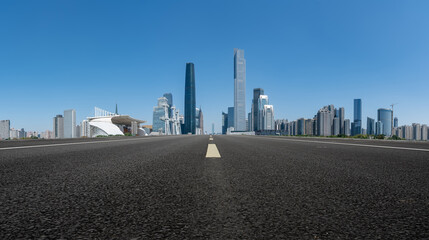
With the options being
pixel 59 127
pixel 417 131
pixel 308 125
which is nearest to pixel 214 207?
pixel 308 125

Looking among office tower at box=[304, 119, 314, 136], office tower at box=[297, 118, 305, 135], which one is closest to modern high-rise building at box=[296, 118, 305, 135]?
office tower at box=[297, 118, 305, 135]

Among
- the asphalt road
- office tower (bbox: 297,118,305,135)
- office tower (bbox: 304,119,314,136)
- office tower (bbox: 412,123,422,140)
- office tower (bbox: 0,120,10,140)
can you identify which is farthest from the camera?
office tower (bbox: 0,120,10,140)

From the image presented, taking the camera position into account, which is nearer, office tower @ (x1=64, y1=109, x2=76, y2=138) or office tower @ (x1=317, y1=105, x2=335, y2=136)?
office tower @ (x1=317, y1=105, x2=335, y2=136)

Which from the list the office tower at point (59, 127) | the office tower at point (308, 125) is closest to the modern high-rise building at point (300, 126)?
the office tower at point (308, 125)

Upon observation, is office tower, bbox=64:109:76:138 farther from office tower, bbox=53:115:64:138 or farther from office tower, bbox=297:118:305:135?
office tower, bbox=297:118:305:135

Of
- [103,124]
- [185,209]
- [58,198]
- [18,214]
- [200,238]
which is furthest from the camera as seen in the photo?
[103,124]

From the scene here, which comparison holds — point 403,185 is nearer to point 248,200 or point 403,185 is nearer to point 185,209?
point 248,200

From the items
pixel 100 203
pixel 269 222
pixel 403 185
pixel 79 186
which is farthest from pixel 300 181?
pixel 79 186

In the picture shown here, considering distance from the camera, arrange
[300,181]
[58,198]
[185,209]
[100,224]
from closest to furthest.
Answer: [100,224] → [185,209] → [58,198] → [300,181]

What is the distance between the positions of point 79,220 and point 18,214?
0.41m

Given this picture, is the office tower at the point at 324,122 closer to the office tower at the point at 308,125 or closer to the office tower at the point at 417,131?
the office tower at the point at 308,125

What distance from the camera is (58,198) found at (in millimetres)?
1737

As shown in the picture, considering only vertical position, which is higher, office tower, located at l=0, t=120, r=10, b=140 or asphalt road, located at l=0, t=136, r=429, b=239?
asphalt road, located at l=0, t=136, r=429, b=239

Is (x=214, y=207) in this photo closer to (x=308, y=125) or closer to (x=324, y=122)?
(x=324, y=122)
